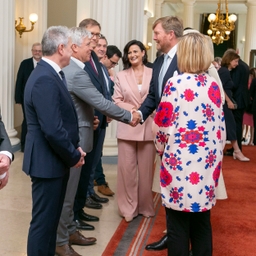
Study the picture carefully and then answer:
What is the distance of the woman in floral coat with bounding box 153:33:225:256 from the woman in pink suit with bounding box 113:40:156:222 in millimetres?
1634

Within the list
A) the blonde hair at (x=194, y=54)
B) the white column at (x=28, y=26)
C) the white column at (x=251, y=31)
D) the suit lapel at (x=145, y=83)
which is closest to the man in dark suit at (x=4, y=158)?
the blonde hair at (x=194, y=54)

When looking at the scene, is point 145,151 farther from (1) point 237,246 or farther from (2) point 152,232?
(1) point 237,246

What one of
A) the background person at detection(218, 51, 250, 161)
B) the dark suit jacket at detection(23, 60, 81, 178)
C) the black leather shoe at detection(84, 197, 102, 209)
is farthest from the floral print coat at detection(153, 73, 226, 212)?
the background person at detection(218, 51, 250, 161)

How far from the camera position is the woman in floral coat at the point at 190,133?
289 centimetres

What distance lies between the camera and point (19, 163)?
23.1ft

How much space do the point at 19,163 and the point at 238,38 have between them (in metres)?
22.6

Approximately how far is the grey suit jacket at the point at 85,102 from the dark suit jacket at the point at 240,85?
4.66 meters

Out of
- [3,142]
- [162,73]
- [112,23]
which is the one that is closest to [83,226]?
[162,73]

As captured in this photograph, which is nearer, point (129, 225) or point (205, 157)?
point (205, 157)

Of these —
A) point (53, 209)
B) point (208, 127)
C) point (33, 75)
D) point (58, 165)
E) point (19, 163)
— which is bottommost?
point (19, 163)

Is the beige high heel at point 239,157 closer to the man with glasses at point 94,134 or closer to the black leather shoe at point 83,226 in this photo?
the man with glasses at point 94,134

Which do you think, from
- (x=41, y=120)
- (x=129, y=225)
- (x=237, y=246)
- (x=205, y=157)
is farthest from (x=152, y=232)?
(x=41, y=120)

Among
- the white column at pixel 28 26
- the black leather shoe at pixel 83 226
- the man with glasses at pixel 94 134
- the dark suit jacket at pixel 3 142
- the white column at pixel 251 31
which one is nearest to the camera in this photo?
the dark suit jacket at pixel 3 142

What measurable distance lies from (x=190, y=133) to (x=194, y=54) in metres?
0.49
